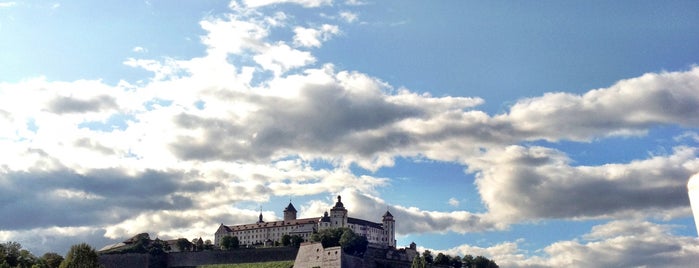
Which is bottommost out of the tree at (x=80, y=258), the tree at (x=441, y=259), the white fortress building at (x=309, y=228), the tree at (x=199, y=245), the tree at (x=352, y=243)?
the tree at (x=80, y=258)

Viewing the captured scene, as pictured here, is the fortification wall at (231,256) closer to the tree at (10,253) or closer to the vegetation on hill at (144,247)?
the vegetation on hill at (144,247)

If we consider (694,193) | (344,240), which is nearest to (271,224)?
(344,240)

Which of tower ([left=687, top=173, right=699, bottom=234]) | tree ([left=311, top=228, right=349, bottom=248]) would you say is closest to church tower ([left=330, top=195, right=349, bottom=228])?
tree ([left=311, top=228, right=349, bottom=248])

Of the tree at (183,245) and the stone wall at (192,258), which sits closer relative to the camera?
the stone wall at (192,258)

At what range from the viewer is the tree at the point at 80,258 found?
62.8 metres

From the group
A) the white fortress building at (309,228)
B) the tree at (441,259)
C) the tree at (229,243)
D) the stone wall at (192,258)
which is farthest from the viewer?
the white fortress building at (309,228)

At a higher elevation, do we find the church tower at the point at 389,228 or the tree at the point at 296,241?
the church tower at the point at 389,228

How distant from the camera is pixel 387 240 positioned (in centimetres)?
12606

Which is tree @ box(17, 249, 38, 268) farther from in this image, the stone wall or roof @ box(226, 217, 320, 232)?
roof @ box(226, 217, 320, 232)

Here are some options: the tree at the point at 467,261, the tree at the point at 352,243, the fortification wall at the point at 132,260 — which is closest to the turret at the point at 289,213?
the fortification wall at the point at 132,260

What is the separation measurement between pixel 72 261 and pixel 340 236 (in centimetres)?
4065

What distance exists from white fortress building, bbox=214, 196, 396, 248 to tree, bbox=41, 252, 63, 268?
4066 centimetres

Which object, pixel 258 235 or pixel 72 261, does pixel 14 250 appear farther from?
pixel 258 235

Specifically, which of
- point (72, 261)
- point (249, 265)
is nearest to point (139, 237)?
point (249, 265)
